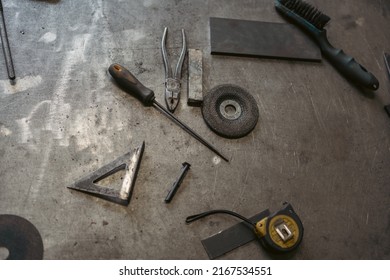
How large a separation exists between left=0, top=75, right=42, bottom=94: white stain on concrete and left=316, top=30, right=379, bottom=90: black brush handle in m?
1.13

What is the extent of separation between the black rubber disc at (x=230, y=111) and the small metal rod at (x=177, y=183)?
0.18 meters

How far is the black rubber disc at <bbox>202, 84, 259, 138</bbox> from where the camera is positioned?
140 centimetres

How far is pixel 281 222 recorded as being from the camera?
1261 millimetres

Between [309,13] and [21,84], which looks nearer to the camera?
[21,84]

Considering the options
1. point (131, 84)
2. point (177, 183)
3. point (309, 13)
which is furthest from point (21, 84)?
point (309, 13)

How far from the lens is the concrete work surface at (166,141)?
1.24 m

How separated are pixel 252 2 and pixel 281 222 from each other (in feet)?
3.21

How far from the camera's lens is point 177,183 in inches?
51.0

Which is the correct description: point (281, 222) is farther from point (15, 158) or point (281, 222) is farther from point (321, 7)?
point (321, 7)

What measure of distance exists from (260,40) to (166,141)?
1.98 feet

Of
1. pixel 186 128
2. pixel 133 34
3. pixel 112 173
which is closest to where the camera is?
pixel 112 173

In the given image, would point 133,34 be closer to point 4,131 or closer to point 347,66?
point 4,131

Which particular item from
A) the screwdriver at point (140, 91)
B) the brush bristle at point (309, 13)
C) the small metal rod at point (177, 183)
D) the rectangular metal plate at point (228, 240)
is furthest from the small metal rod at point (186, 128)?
the brush bristle at point (309, 13)

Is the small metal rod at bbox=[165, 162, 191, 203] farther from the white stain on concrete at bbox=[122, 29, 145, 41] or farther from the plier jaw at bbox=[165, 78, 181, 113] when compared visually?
the white stain on concrete at bbox=[122, 29, 145, 41]
